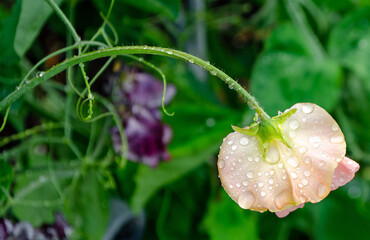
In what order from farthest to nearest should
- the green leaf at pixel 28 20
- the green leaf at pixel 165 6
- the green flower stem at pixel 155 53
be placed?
the green leaf at pixel 165 6, the green leaf at pixel 28 20, the green flower stem at pixel 155 53

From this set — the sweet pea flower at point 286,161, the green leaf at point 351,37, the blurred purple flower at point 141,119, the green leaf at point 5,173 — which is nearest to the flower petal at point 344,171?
the sweet pea flower at point 286,161

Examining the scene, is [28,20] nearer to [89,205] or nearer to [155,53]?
[155,53]

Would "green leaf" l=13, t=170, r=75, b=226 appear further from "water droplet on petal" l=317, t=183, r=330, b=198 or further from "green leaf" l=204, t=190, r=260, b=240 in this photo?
"water droplet on petal" l=317, t=183, r=330, b=198

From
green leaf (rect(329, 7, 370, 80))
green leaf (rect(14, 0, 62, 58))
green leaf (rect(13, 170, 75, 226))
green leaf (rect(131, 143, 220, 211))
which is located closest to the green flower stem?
green leaf (rect(14, 0, 62, 58))

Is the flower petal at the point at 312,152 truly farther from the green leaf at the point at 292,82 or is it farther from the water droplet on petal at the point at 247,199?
the green leaf at the point at 292,82

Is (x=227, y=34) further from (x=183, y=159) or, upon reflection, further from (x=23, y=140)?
(x=23, y=140)

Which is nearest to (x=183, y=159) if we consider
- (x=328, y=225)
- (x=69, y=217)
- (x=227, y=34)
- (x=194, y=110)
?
(x=194, y=110)

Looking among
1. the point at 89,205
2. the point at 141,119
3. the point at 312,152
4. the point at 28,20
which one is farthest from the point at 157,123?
the point at 312,152
